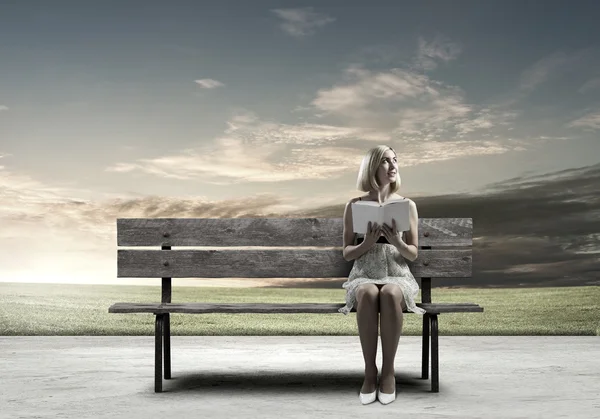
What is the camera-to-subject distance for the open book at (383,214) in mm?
4281

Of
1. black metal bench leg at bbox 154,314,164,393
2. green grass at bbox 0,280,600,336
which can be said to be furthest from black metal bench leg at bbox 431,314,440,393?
green grass at bbox 0,280,600,336

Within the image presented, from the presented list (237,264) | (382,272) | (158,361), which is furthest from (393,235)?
(158,361)

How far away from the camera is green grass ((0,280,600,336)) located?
9.13 m

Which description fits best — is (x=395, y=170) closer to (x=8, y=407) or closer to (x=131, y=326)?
(x=8, y=407)

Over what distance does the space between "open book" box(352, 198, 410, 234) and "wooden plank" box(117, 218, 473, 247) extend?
635 mm

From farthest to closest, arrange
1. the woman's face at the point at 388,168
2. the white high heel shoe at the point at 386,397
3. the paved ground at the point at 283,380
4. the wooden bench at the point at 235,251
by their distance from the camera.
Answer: the wooden bench at the point at 235,251 < the woman's face at the point at 388,168 < the white high heel shoe at the point at 386,397 < the paved ground at the point at 283,380

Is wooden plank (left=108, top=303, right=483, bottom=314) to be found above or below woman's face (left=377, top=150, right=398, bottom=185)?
below

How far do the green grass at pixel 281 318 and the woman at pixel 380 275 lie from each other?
463cm

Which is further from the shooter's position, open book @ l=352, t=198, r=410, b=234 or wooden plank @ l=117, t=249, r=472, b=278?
wooden plank @ l=117, t=249, r=472, b=278

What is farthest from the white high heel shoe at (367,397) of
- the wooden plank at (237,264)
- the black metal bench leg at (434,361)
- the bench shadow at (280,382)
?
the wooden plank at (237,264)

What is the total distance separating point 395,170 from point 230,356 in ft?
8.26

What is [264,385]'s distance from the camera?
4.78 m

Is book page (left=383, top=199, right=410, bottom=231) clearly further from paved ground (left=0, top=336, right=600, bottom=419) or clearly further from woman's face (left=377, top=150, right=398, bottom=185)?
paved ground (left=0, top=336, right=600, bottom=419)

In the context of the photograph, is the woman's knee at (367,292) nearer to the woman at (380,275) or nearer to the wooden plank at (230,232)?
the woman at (380,275)
